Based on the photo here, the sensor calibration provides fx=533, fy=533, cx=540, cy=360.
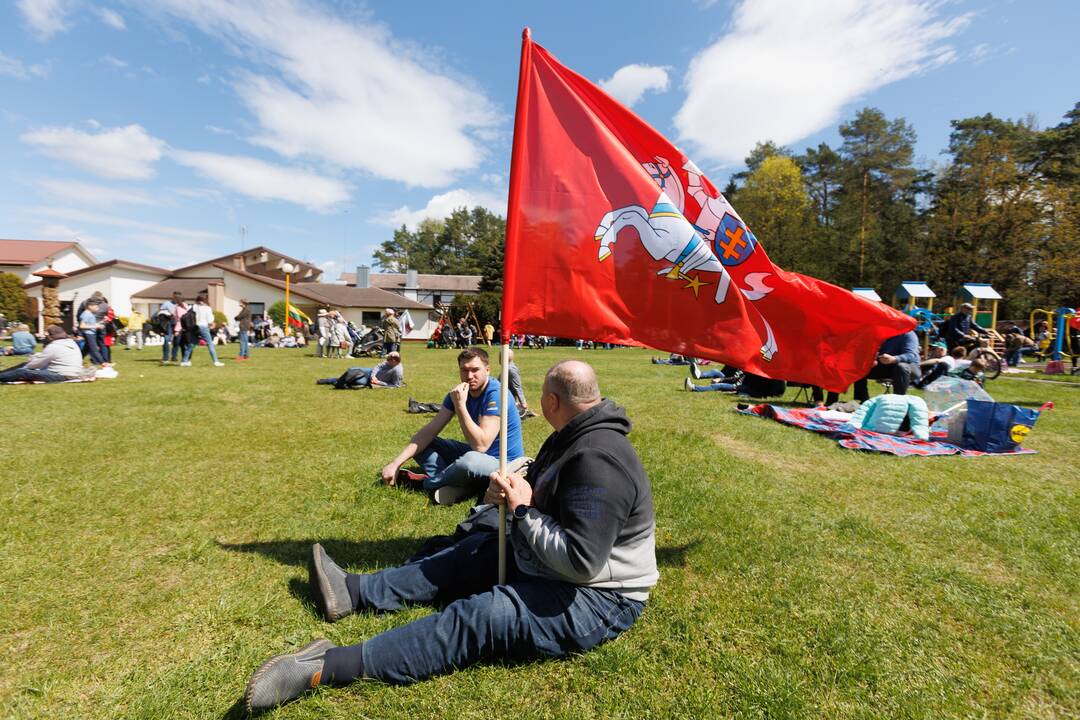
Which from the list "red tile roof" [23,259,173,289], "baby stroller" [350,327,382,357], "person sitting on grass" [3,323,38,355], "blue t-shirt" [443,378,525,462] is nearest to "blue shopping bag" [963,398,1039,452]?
"blue t-shirt" [443,378,525,462]

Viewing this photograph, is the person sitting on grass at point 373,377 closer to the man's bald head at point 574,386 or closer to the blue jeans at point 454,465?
the blue jeans at point 454,465

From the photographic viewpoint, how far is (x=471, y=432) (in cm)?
472

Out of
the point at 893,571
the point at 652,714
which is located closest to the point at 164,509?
the point at 652,714

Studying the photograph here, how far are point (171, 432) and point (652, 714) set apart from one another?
7.53 metres

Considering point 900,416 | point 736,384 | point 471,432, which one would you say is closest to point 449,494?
point 471,432

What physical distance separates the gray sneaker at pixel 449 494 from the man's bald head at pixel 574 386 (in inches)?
96.2

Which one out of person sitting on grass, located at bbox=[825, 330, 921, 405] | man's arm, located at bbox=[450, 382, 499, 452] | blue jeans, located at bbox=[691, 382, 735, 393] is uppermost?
person sitting on grass, located at bbox=[825, 330, 921, 405]

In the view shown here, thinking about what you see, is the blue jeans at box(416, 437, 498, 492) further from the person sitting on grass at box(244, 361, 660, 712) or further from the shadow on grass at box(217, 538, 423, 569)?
the person sitting on grass at box(244, 361, 660, 712)

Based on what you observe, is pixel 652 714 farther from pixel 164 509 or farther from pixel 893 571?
pixel 164 509

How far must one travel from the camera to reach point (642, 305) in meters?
3.57

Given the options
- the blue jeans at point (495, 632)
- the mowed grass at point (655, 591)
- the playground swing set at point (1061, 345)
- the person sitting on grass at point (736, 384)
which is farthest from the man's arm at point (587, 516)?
the playground swing set at point (1061, 345)

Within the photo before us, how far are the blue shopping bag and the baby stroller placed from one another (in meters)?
21.2

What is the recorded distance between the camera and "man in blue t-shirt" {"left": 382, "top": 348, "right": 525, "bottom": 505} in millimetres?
4734

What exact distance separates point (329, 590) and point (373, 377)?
10.2 meters
